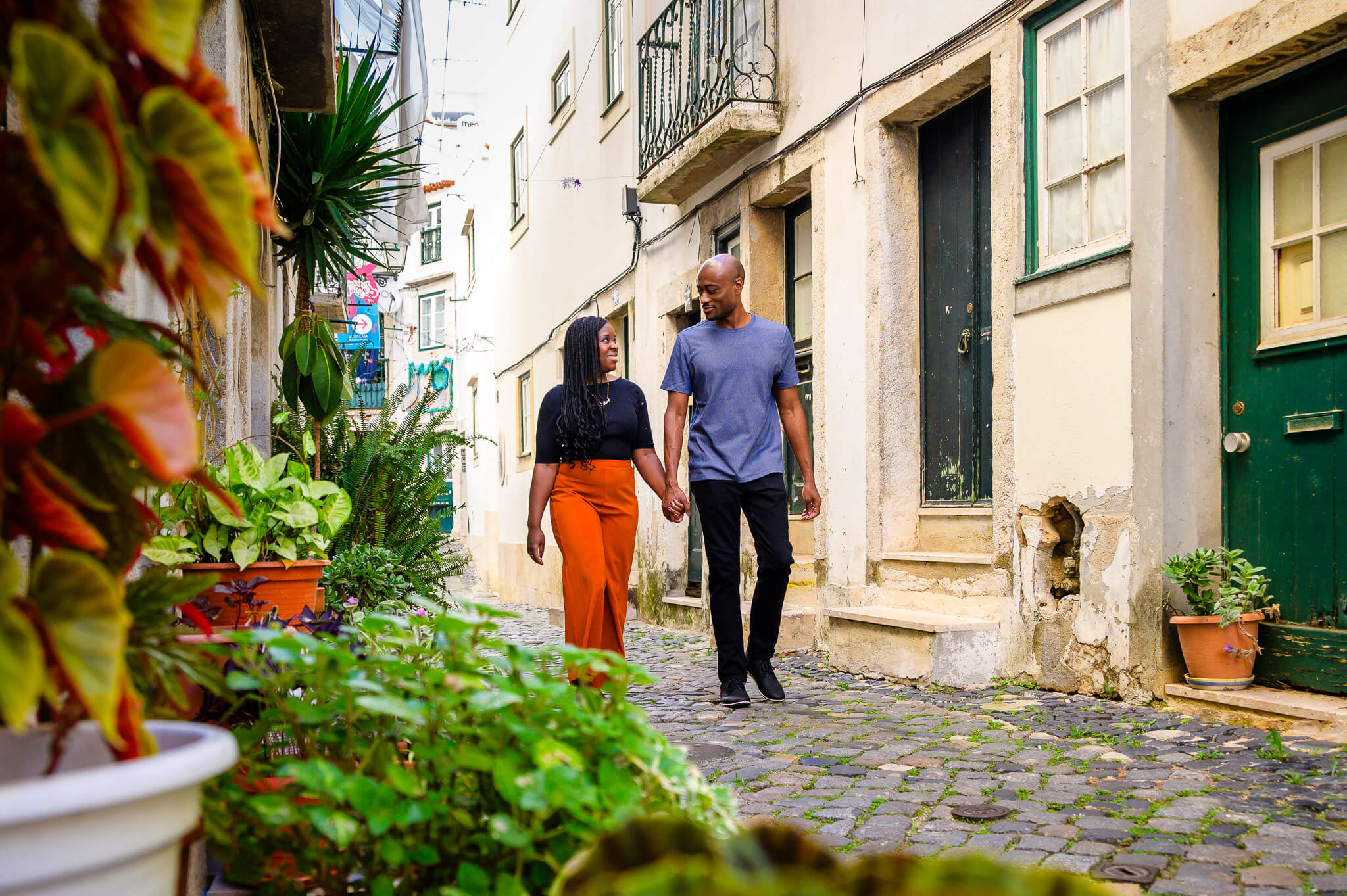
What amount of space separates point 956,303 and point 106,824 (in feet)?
20.4

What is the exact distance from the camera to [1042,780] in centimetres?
355

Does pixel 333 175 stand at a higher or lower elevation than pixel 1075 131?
higher

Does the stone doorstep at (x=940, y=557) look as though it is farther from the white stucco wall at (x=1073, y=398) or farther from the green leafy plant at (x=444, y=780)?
the green leafy plant at (x=444, y=780)

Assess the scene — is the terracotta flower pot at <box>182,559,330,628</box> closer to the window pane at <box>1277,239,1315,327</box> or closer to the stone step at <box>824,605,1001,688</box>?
the stone step at <box>824,605,1001,688</box>

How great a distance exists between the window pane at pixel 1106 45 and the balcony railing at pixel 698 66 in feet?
11.1

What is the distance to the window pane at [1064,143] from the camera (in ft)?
18.0

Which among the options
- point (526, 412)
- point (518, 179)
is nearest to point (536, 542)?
point (526, 412)

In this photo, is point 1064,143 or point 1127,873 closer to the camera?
point 1127,873

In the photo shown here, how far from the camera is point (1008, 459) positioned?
5.79 meters

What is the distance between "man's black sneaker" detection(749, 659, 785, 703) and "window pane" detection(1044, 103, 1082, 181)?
107 inches

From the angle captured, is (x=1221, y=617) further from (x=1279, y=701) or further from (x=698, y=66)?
(x=698, y=66)

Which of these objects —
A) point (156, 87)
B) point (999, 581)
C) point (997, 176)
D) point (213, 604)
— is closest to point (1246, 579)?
point (999, 581)

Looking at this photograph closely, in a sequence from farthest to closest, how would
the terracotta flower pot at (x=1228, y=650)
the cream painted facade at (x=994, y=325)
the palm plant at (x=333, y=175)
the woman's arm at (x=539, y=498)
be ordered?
1. the palm plant at (x=333, y=175)
2. the woman's arm at (x=539, y=498)
3. the cream painted facade at (x=994, y=325)
4. the terracotta flower pot at (x=1228, y=650)

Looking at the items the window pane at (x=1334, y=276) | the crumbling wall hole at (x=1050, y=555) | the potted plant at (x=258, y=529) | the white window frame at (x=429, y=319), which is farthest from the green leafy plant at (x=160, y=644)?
the white window frame at (x=429, y=319)
